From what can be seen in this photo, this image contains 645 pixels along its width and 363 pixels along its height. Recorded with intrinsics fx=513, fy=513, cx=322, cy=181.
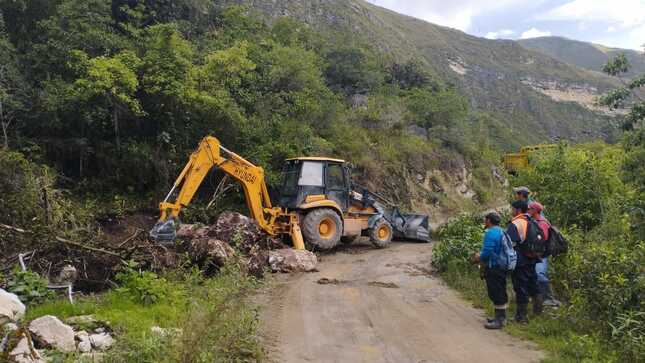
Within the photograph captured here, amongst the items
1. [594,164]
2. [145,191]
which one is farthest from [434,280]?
[145,191]

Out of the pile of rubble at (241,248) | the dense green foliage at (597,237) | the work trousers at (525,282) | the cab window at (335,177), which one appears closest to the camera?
the dense green foliage at (597,237)

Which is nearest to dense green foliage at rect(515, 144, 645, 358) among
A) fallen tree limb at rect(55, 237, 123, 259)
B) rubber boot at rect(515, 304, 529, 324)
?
rubber boot at rect(515, 304, 529, 324)

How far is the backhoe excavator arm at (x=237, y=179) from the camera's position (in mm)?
10961

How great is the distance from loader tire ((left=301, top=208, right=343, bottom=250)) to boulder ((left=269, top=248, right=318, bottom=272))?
1.22 m

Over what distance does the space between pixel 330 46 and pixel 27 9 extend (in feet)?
55.7

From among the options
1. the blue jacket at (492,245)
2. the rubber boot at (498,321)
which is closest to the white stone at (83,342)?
the rubber boot at (498,321)

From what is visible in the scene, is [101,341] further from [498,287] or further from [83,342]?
[498,287]

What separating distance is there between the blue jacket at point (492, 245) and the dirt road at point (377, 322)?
2.81 feet

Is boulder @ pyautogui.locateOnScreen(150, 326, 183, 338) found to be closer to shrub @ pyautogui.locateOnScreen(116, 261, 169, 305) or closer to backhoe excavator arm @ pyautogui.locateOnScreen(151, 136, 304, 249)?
shrub @ pyautogui.locateOnScreen(116, 261, 169, 305)

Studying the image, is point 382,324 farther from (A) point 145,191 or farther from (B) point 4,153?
(A) point 145,191

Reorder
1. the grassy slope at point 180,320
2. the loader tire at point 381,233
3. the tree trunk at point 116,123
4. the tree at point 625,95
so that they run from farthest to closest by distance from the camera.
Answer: the loader tire at point 381,233 < the tree trunk at point 116,123 < the tree at point 625,95 < the grassy slope at point 180,320

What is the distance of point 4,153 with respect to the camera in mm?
10172

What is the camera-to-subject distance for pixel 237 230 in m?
10.4

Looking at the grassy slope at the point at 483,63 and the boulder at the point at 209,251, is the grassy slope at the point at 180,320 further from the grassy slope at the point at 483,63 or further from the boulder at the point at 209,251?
the grassy slope at the point at 483,63
